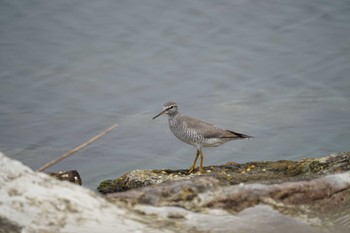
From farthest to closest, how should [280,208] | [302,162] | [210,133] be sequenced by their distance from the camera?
[210,133]
[302,162]
[280,208]

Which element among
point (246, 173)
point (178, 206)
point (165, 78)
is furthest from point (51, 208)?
point (165, 78)

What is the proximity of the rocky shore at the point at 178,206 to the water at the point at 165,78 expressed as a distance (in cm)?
527

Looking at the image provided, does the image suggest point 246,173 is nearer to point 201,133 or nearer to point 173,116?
point 201,133

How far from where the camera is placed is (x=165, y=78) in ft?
46.1

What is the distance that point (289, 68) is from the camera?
46.8 feet

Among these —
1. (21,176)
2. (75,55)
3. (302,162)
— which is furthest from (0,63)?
(21,176)

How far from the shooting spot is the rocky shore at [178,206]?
14.7ft

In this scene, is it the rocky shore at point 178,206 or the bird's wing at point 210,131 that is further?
the bird's wing at point 210,131

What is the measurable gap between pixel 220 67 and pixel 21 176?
10.1 m

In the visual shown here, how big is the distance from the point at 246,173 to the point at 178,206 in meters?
3.21

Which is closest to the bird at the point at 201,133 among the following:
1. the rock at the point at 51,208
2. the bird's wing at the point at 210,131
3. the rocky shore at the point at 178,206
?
the bird's wing at the point at 210,131

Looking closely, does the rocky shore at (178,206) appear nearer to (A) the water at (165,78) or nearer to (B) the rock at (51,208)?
(B) the rock at (51,208)

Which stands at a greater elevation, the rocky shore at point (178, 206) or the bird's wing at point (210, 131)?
the bird's wing at point (210, 131)

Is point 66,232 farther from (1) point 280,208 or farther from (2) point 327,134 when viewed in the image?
(2) point 327,134
